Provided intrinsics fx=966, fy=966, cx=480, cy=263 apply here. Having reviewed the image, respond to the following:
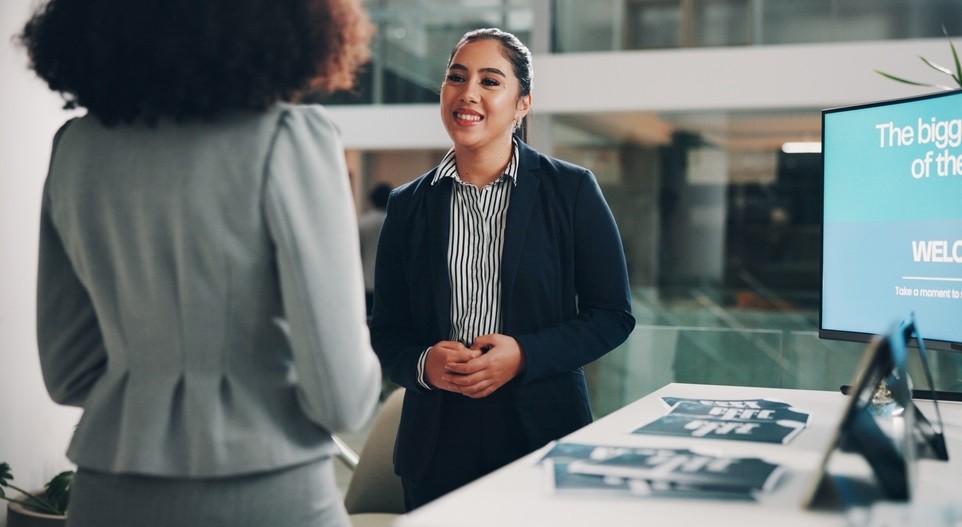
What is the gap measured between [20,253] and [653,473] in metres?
2.56

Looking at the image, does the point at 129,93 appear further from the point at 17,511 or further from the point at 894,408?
the point at 17,511

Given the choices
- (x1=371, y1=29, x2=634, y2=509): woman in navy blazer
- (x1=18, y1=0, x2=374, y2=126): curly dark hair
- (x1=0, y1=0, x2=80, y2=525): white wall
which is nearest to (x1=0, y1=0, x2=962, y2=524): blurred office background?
(x1=0, y1=0, x2=80, y2=525): white wall

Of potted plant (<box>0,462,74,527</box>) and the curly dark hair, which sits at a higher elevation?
the curly dark hair

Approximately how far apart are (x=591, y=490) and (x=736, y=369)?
6.96ft

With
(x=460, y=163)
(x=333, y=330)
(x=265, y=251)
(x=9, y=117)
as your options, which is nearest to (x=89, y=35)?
(x=265, y=251)

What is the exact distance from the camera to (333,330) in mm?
1200

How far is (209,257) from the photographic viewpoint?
46.6 inches

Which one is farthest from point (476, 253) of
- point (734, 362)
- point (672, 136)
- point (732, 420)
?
point (672, 136)

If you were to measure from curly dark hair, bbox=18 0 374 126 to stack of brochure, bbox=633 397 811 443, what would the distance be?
917 millimetres

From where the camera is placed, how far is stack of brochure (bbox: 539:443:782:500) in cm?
130

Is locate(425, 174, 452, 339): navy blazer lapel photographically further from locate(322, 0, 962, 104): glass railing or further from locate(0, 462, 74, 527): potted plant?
locate(322, 0, 962, 104): glass railing

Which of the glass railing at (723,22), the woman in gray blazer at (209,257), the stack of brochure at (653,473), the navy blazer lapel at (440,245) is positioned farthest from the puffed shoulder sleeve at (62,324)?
the glass railing at (723,22)

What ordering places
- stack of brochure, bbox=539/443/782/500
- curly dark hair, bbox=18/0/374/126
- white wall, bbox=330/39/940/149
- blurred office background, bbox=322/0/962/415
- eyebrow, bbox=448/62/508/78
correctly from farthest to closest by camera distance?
blurred office background, bbox=322/0/962/415
white wall, bbox=330/39/940/149
eyebrow, bbox=448/62/508/78
stack of brochure, bbox=539/443/782/500
curly dark hair, bbox=18/0/374/126

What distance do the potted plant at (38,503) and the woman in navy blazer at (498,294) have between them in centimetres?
155
